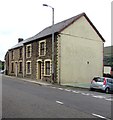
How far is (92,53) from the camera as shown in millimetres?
33344

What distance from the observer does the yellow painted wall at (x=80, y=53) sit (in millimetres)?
29906

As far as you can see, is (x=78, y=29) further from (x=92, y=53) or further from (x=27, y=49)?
(x=27, y=49)

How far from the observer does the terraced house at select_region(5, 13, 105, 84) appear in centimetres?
2962

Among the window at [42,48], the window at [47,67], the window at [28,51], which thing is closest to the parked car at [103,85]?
the window at [47,67]

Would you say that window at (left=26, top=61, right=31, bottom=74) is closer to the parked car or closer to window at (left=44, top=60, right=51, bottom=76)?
window at (left=44, top=60, right=51, bottom=76)

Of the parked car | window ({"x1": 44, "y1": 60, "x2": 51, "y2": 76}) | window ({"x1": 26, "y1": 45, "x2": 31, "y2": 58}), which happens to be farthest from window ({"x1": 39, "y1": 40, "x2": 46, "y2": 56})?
the parked car

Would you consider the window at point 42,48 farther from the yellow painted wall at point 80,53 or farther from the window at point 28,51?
the window at point 28,51

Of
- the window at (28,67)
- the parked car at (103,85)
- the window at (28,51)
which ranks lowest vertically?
the parked car at (103,85)

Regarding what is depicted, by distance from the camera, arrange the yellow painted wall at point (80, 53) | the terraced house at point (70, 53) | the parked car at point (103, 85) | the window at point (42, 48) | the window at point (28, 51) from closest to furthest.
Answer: the parked car at point (103, 85), the terraced house at point (70, 53), the yellow painted wall at point (80, 53), the window at point (42, 48), the window at point (28, 51)

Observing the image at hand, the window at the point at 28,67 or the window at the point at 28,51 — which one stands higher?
the window at the point at 28,51

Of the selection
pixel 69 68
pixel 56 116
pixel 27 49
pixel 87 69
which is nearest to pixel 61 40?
pixel 69 68

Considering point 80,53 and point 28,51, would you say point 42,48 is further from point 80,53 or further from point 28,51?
point 28,51

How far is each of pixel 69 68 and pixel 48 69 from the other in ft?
10.1

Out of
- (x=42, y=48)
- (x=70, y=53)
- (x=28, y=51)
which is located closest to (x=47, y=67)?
(x=42, y=48)
